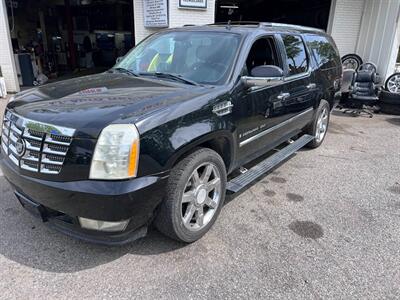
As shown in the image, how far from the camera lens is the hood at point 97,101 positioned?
91.3 inches

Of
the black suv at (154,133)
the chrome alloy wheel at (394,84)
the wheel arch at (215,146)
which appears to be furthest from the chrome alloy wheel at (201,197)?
the chrome alloy wheel at (394,84)

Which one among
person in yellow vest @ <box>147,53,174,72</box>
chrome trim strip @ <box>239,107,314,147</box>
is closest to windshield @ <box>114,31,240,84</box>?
person in yellow vest @ <box>147,53,174,72</box>

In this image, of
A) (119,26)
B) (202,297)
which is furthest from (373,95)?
(119,26)

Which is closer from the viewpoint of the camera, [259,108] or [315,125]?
[259,108]

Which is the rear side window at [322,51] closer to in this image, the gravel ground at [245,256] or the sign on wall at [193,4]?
the gravel ground at [245,256]

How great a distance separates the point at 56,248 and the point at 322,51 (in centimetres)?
485

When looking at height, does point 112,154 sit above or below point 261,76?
below

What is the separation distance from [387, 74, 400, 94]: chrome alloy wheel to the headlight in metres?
9.13

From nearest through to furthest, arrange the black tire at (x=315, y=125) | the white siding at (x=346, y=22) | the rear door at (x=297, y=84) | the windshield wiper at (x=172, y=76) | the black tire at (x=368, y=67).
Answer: the windshield wiper at (x=172, y=76) → the rear door at (x=297, y=84) → the black tire at (x=315, y=125) → the black tire at (x=368, y=67) → the white siding at (x=346, y=22)

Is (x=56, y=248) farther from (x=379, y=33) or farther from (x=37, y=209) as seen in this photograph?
(x=379, y=33)

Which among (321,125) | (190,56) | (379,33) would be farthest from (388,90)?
(190,56)

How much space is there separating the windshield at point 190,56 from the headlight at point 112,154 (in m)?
1.25

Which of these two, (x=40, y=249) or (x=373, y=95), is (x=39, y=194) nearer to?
(x=40, y=249)

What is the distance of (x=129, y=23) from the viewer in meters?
17.0
